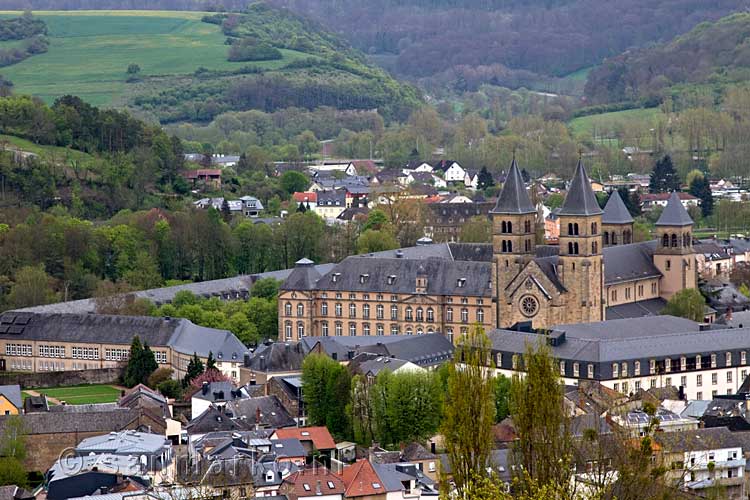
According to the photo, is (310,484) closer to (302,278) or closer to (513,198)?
(513,198)

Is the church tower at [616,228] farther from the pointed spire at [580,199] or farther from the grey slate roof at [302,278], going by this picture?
the grey slate roof at [302,278]

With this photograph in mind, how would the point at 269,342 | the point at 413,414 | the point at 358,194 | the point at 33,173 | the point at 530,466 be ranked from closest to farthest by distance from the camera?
the point at 530,466 → the point at 413,414 → the point at 269,342 → the point at 33,173 → the point at 358,194

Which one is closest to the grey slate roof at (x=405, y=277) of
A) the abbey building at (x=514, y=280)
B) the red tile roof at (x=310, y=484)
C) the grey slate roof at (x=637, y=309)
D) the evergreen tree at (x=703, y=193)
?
the abbey building at (x=514, y=280)

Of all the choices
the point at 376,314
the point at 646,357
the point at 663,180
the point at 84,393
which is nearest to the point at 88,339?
the point at 84,393

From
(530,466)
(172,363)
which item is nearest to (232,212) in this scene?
(172,363)

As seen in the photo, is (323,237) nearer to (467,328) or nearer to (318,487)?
(467,328)
